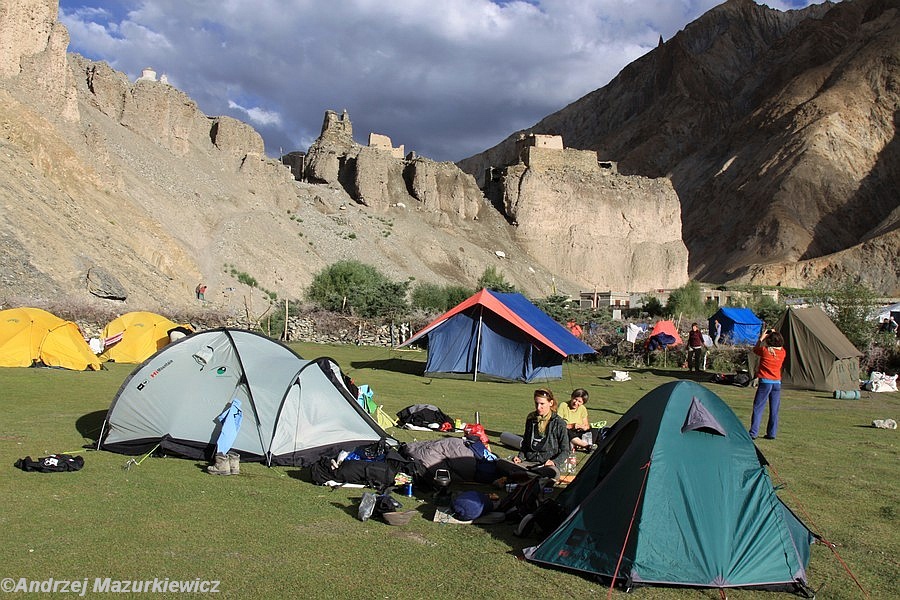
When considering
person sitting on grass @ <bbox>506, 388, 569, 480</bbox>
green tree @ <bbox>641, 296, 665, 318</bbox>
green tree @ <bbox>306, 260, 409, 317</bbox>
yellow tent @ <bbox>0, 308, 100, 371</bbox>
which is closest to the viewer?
person sitting on grass @ <bbox>506, 388, 569, 480</bbox>

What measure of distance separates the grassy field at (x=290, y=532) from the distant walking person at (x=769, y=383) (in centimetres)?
39

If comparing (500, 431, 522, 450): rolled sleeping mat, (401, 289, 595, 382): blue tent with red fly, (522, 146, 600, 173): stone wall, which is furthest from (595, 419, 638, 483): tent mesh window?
(522, 146, 600, 173): stone wall

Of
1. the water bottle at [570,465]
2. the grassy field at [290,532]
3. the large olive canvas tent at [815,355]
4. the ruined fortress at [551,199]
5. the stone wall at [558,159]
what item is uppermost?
the stone wall at [558,159]

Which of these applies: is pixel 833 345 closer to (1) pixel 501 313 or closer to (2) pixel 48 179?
(1) pixel 501 313

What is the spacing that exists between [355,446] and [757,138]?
99.4m

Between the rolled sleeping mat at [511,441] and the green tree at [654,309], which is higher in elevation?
the green tree at [654,309]

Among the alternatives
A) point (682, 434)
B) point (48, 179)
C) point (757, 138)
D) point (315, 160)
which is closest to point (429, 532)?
point (682, 434)

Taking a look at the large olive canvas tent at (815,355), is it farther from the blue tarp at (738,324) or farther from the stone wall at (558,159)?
the stone wall at (558,159)

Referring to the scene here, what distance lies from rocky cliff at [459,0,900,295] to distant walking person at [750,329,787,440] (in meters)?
60.8

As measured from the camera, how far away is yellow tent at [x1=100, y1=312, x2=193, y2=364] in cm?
2059

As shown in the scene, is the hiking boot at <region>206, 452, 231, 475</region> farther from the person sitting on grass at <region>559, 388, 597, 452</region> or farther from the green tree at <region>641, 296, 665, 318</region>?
the green tree at <region>641, 296, 665, 318</region>

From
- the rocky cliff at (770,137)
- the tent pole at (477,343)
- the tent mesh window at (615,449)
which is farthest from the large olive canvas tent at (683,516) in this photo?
the rocky cliff at (770,137)

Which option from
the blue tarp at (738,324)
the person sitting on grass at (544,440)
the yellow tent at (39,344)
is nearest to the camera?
the person sitting on grass at (544,440)

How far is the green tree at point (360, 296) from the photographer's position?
3378 cm
